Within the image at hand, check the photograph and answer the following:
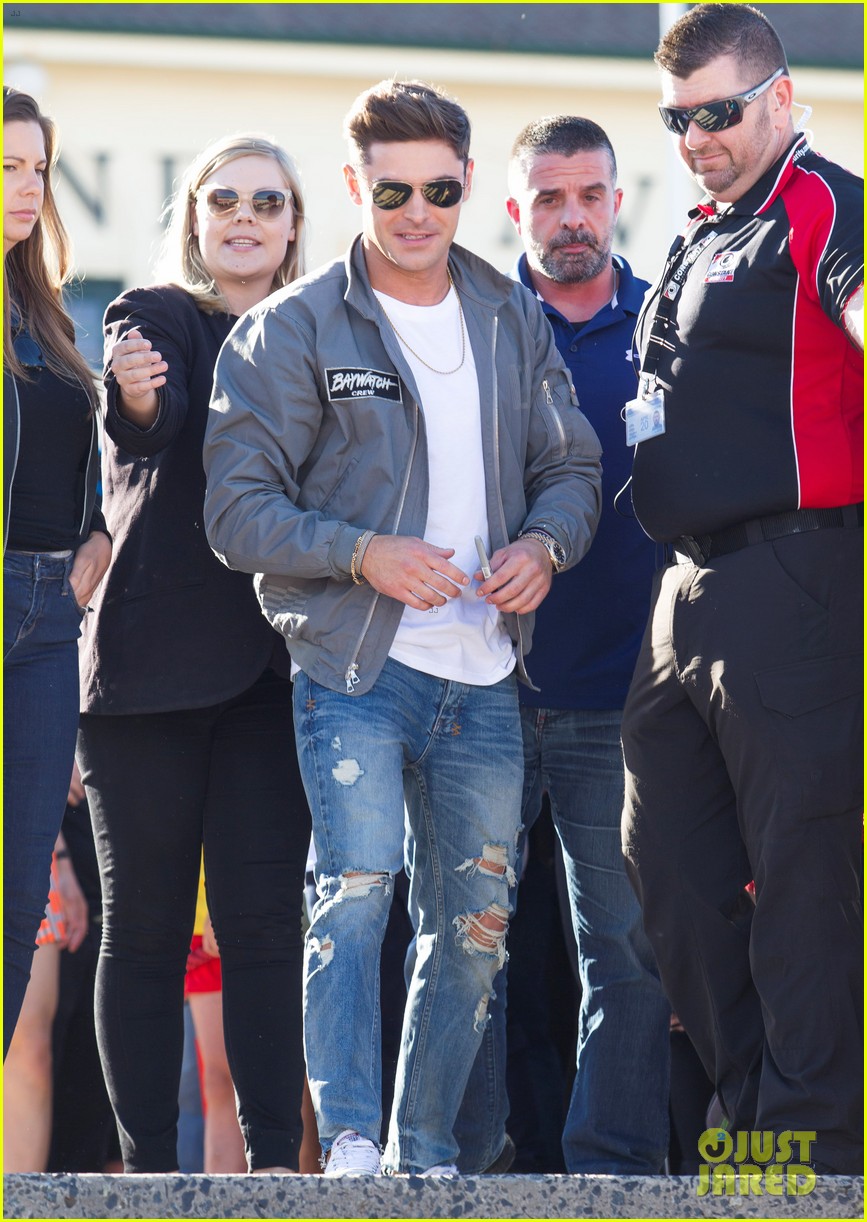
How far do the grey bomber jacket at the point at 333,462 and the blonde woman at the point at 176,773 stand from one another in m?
0.32

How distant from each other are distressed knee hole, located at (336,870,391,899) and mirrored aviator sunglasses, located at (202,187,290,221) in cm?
160

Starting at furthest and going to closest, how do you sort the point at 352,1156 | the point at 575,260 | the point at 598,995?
the point at 575,260
the point at 598,995
the point at 352,1156

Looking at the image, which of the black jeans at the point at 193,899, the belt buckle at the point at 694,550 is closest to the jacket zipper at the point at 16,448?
the black jeans at the point at 193,899

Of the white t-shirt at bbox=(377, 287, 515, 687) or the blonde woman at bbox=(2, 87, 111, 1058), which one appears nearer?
the blonde woman at bbox=(2, 87, 111, 1058)

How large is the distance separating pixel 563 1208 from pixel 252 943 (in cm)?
113

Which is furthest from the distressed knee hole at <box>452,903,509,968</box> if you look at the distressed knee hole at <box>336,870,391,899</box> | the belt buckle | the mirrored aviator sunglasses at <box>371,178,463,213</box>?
the mirrored aviator sunglasses at <box>371,178,463,213</box>

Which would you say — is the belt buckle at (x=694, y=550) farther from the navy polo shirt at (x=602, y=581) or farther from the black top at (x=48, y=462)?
the black top at (x=48, y=462)

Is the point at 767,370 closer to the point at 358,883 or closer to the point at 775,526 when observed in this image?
the point at 775,526

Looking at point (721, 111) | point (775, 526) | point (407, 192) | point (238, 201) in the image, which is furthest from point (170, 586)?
point (721, 111)

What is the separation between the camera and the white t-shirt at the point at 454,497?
3.32 metres

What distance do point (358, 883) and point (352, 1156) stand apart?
18.9 inches

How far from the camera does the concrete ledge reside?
2.56 m

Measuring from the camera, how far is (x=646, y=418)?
331cm

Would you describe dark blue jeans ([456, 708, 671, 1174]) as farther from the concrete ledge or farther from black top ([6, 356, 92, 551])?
black top ([6, 356, 92, 551])
